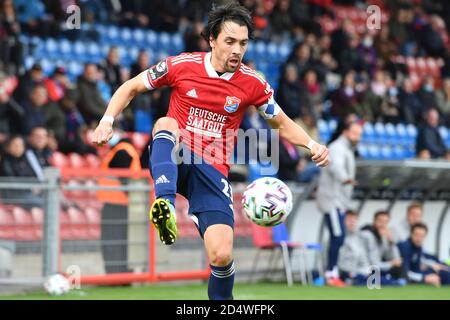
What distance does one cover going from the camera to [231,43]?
7266 mm

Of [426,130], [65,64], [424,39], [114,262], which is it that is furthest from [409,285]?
[424,39]

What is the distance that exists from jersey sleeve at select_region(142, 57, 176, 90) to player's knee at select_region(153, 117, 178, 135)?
0.86 feet

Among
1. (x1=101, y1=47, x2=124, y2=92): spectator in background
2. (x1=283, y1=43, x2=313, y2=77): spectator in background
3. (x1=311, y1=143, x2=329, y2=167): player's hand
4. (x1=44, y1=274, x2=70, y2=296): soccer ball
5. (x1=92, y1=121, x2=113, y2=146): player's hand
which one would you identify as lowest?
(x1=44, y1=274, x2=70, y2=296): soccer ball

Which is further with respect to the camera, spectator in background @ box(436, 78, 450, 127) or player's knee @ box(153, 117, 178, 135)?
spectator in background @ box(436, 78, 450, 127)

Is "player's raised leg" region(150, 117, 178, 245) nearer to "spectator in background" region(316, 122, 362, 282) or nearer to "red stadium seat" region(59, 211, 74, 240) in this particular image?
"red stadium seat" region(59, 211, 74, 240)

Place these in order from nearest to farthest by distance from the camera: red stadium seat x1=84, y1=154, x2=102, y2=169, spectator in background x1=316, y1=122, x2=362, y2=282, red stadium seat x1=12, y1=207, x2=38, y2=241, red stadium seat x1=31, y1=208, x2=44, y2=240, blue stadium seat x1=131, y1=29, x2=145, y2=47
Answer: red stadium seat x1=12, y1=207, x2=38, y2=241, red stadium seat x1=31, y1=208, x2=44, y2=240, spectator in background x1=316, y1=122, x2=362, y2=282, red stadium seat x1=84, y1=154, x2=102, y2=169, blue stadium seat x1=131, y1=29, x2=145, y2=47

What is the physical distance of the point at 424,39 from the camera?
24578 millimetres

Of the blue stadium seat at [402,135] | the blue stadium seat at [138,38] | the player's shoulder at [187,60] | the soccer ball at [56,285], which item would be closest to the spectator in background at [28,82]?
the soccer ball at [56,285]

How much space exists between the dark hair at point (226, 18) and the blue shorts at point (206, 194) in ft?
3.22

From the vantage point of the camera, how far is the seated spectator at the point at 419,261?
1383 cm

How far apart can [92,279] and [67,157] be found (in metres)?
3.02

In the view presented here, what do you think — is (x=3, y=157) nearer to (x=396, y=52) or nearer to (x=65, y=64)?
(x=65, y=64)

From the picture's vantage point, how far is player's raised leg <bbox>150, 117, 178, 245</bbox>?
265 inches

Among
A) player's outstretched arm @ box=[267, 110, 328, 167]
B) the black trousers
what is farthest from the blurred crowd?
player's outstretched arm @ box=[267, 110, 328, 167]
